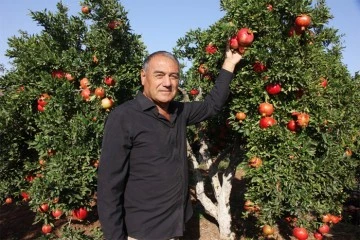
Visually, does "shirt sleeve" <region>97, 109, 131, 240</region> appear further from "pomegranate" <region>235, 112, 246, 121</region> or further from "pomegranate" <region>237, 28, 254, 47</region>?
"pomegranate" <region>235, 112, 246, 121</region>

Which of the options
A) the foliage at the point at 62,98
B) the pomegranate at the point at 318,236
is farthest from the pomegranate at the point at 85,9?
the pomegranate at the point at 318,236

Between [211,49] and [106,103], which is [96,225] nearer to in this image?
[106,103]

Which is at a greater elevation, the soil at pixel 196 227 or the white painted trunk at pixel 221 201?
the white painted trunk at pixel 221 201

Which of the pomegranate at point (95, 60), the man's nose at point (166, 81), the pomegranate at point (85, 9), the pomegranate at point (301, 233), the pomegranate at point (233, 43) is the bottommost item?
the pomegranate at point (301, 233)

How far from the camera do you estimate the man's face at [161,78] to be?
2832 millimetres

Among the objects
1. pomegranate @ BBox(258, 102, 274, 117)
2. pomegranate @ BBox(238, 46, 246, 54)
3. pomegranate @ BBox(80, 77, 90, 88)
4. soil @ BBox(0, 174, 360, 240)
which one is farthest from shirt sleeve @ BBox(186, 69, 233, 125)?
soil @ BBox(0, 174, 360, 240)

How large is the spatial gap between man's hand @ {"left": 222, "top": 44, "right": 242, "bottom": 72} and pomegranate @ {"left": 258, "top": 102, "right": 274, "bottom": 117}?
0.56 m

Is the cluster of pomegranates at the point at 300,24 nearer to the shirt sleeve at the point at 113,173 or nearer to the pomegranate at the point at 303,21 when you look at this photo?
the pomegranate at the point at 303,21

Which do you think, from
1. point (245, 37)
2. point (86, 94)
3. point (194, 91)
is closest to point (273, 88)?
point (245, 37)

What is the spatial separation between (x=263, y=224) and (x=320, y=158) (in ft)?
3.64

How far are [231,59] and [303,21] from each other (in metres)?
0.91

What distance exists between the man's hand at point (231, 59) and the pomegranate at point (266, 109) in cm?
56

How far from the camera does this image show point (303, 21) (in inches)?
150

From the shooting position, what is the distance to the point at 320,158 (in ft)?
14.1
